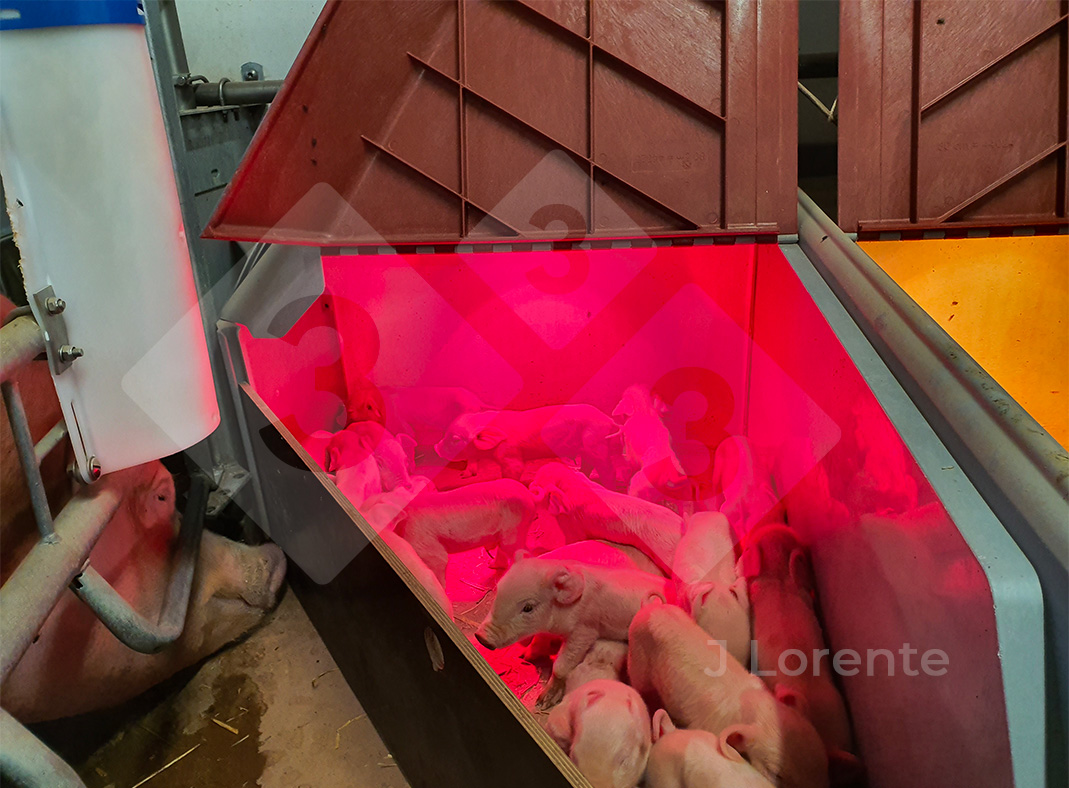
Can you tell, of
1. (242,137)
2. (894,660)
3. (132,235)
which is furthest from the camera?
(242,137)

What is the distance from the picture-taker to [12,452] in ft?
5.31

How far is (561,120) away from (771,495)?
127 cm

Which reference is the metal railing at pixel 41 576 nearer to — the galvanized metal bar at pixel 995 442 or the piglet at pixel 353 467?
the piglet at pixel 353 467

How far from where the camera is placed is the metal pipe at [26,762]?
44.5 inches

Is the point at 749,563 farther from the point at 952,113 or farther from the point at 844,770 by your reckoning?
the point at 952,113

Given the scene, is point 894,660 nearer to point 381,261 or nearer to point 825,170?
point 381,261

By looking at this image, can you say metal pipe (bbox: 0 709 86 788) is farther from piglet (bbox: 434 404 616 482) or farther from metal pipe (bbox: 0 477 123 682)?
piglet (bbox: 434 404 616 482)

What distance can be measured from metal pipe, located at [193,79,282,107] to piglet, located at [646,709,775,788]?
234cm

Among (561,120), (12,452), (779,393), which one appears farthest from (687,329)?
(12,452)

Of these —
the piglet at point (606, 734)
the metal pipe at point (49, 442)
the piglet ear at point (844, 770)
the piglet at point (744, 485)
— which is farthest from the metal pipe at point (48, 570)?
the piglet at point (744, 485)

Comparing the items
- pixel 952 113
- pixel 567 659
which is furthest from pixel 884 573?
pixel 952 113

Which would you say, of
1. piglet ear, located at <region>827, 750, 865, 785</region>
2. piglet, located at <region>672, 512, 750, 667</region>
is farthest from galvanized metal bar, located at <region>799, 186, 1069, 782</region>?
piglet, located at <region>672, 512, 750, 667</region>

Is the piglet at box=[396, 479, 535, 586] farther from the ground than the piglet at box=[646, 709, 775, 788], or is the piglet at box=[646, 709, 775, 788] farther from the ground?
the piglet at box=[396, 479, 535, 586]

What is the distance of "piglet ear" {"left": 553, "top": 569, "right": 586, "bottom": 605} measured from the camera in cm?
199
